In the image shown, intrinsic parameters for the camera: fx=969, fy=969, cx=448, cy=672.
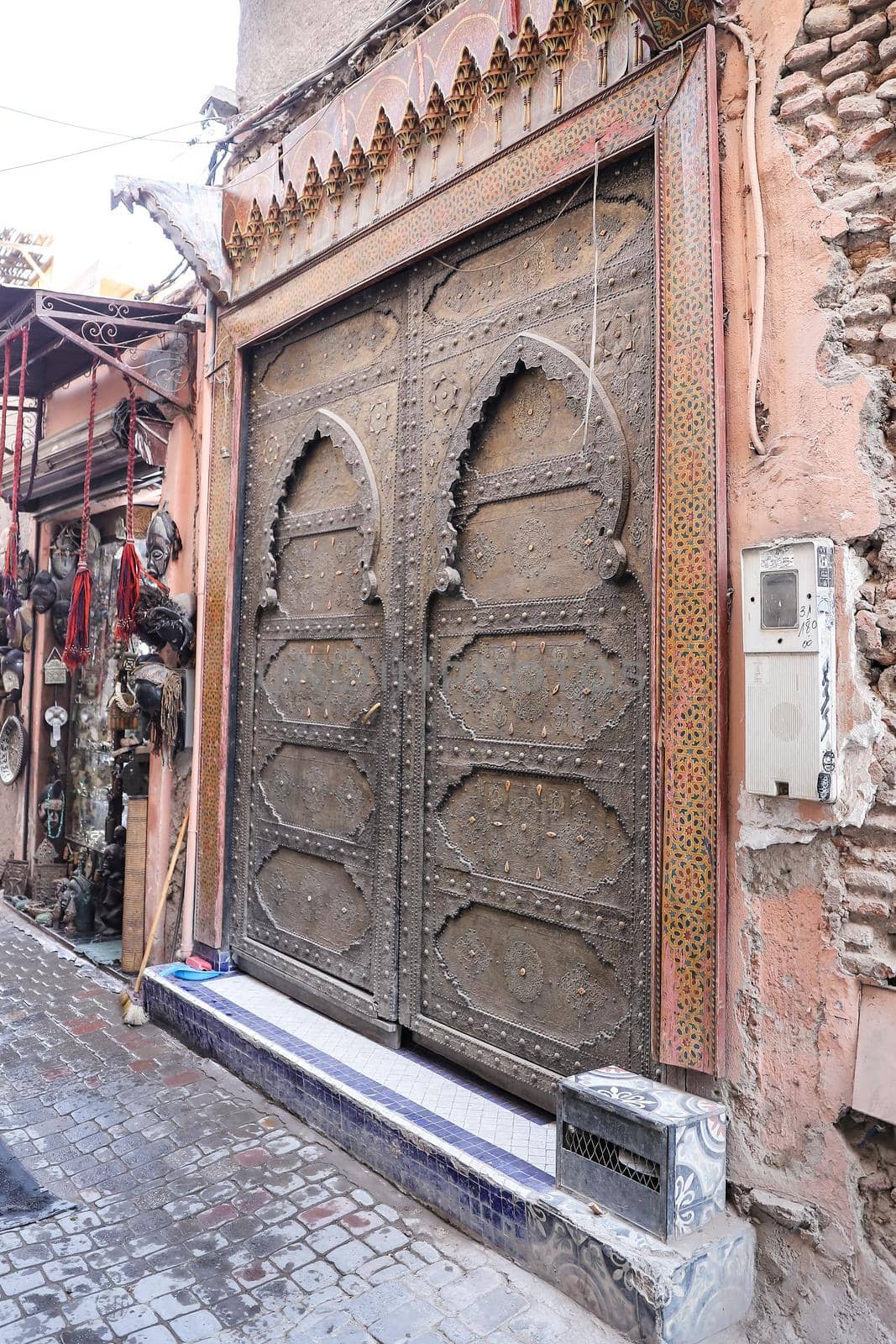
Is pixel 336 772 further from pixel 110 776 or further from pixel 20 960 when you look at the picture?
pixel 110 776

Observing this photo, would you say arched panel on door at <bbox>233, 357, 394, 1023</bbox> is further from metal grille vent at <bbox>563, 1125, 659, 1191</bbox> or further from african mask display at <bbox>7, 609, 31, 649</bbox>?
african mask display at <bbox>7, 609, 31, 649</bbox>

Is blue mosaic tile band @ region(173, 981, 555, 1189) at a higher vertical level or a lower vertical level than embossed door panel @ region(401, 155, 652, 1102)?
lower

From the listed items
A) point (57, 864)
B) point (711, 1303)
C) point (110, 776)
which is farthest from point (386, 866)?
point (57, 864)

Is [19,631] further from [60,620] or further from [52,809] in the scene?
[52,809]

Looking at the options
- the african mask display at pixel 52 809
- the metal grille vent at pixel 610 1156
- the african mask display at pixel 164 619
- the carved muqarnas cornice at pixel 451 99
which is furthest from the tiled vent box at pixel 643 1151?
the african mask display at pixel 52 809

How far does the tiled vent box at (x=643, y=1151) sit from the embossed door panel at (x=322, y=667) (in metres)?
1.44

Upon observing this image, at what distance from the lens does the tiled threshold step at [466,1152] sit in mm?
2434

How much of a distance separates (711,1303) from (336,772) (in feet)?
8.54

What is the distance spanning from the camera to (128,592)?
5.34 m

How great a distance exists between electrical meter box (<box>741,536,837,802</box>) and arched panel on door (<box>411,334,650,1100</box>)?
54 cm

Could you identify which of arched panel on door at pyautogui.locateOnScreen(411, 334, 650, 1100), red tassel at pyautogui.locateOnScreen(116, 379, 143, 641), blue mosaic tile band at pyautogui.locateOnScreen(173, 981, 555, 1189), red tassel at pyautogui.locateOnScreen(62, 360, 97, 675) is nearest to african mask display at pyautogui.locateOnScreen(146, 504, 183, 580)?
red tassel at pyautogui.locateOnScreen(116, 379, 143, 641)

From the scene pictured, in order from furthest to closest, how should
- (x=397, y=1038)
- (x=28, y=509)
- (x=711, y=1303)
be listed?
(x=28, y=509), (x=397, y=1038), (x=711, y=1303)

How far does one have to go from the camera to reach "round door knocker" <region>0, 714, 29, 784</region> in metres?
8.08

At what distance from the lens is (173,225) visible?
5.04 metres
